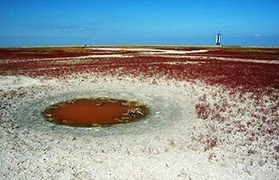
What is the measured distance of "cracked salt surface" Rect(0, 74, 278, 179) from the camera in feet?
38.4

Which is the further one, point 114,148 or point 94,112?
point 94,112

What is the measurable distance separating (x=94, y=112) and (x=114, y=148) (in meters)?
6.09

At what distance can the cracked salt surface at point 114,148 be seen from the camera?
1170cm

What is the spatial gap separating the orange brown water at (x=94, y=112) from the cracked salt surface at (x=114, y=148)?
748 millimetres

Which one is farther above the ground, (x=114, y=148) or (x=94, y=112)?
(x=94, y=112)

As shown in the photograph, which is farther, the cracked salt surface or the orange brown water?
the orange brown water

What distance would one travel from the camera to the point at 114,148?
13938 millimetres

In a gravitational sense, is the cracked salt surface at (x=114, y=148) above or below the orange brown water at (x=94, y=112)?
below

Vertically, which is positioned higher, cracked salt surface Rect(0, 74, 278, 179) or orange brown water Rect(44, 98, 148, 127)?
orange brown water Rect(44, 98, 148, 127)

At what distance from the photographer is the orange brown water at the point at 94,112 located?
1788 centimetres

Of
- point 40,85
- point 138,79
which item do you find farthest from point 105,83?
point 40,85

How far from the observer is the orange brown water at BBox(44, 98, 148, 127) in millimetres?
17875

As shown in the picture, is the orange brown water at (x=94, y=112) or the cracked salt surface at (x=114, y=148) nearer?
the cracked salt surface at (x=114, y=148)

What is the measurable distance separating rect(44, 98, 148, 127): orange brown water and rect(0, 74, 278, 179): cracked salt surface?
75cm
